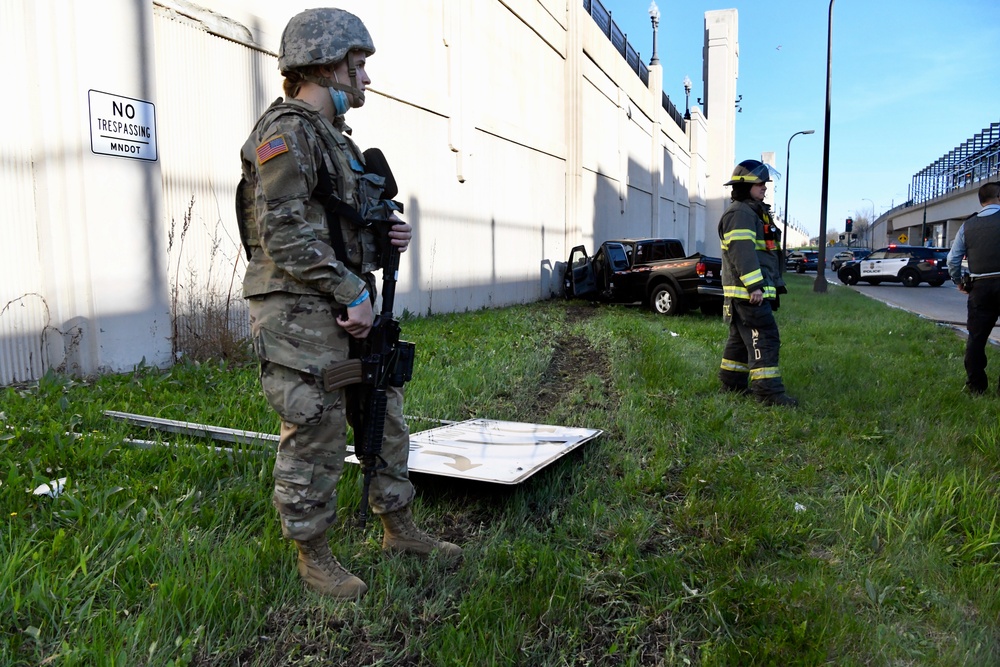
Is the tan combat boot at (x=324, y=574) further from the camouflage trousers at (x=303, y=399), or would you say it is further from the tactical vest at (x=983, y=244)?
the tactical vest at (x=983, y=244)

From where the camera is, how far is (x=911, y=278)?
25891mm

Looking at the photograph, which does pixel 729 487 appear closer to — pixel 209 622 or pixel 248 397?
pixel 209 622

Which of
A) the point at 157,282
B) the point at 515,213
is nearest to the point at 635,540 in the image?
the point at 157,282

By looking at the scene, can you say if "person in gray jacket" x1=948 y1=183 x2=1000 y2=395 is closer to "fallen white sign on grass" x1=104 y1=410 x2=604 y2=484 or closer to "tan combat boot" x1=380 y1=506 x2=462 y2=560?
"fallen white sign on grass" x1=104 y1=410 x2=604 y2=484

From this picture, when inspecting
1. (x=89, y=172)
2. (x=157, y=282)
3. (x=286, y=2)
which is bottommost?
(x=157, y=282)

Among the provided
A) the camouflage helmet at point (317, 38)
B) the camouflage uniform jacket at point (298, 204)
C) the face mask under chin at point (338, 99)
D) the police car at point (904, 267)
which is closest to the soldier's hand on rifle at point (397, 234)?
the camouflage uniform jacket at point (298, 204)

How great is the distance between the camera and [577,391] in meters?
5.97

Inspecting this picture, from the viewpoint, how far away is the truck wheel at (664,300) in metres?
12.8

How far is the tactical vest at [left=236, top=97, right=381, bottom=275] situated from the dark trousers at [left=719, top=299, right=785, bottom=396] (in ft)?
12.7

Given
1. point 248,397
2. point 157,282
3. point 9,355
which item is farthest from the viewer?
point 157,282

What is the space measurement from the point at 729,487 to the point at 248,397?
3.22 meters

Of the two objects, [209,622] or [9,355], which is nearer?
[209,622]

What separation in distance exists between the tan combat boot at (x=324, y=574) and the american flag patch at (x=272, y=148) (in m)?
1.28

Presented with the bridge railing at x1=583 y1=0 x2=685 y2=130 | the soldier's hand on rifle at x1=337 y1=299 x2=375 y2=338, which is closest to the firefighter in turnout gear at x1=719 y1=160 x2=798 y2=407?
the soldier's hand on rifle at x1=337 y1=299 x2=375 y2=338
